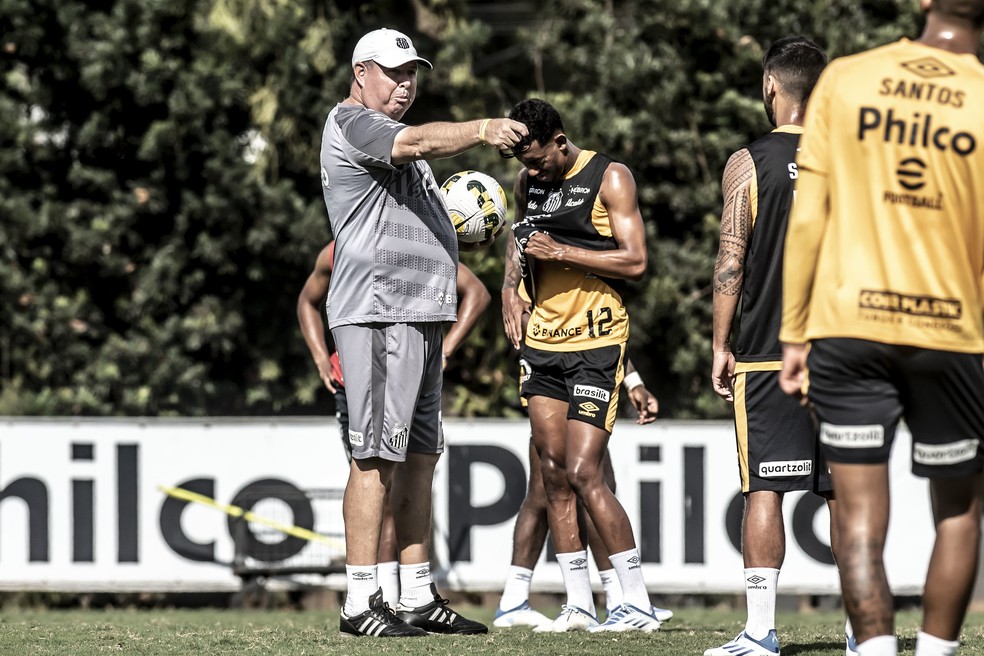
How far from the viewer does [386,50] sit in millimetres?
5801

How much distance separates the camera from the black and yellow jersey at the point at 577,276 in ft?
21.1

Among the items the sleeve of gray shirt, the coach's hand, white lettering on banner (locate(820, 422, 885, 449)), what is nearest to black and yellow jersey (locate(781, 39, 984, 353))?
white lettering on banner (locate(820, 422, 885, 449))

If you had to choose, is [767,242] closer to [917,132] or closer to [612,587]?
[917,132]

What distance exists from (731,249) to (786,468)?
35.4 inches

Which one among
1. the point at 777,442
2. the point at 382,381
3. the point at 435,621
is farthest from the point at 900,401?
the point at 435,621

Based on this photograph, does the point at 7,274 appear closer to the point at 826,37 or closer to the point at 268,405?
the point at 268,405

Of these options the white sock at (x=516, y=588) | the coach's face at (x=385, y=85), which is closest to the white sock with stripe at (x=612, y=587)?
the white sock at (x=516, y=588)

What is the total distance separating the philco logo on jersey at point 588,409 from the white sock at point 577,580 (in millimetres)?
711

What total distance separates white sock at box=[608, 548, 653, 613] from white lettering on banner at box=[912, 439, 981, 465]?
2568 millimetres

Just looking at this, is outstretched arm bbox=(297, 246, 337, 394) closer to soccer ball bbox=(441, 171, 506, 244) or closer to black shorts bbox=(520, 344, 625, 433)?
soccer ball bbox=(441, 171, 506, 244)

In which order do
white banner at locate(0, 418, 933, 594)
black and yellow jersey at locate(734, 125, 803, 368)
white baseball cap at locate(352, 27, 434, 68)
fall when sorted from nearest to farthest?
black and yellow jersey at locate(734, 125, 803, 368) < white baseball cap at locate(352, 27, 434, 68) < white banner at locate(0, 418, 933, 594)

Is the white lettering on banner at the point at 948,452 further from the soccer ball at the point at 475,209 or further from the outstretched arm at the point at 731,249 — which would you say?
the soccer ball at the point at 475,209

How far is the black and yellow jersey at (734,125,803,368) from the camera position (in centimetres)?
534

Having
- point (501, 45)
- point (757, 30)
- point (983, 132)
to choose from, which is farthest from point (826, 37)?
point (983, 132)
